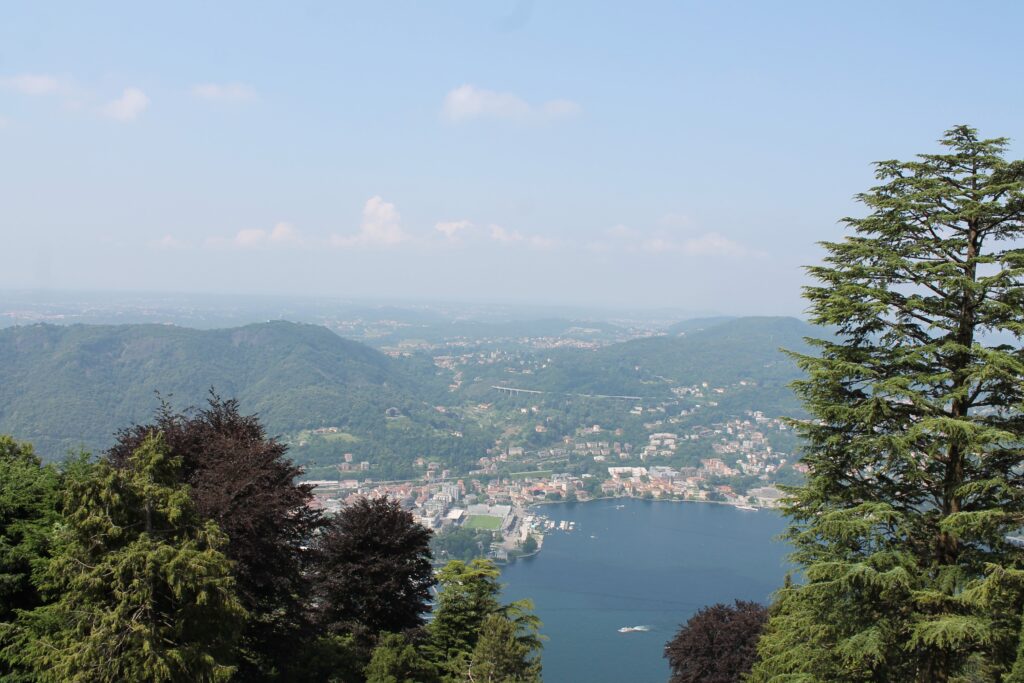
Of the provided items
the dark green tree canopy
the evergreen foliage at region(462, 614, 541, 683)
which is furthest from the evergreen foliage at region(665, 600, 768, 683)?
the evergreen foliage at region(462, 614, 541, 683)

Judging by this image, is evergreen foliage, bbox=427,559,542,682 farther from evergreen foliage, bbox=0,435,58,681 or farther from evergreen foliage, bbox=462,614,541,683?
evergreen foliage, bbox=0,435,58,681

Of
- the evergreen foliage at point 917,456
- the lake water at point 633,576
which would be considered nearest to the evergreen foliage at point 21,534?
the evergreen foliage at point 917,456

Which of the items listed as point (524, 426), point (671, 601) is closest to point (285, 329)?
point (524, 426)

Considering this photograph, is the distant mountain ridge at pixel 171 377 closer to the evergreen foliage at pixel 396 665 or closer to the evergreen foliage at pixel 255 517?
the evergreen foliage at pixel 255 517

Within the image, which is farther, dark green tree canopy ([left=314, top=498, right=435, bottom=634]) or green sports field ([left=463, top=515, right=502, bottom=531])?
green sports field ([left=463, top=515, right=502, bottom=531])

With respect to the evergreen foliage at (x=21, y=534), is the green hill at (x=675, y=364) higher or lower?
lower

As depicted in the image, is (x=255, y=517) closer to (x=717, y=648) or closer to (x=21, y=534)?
(x=21, y=534)
